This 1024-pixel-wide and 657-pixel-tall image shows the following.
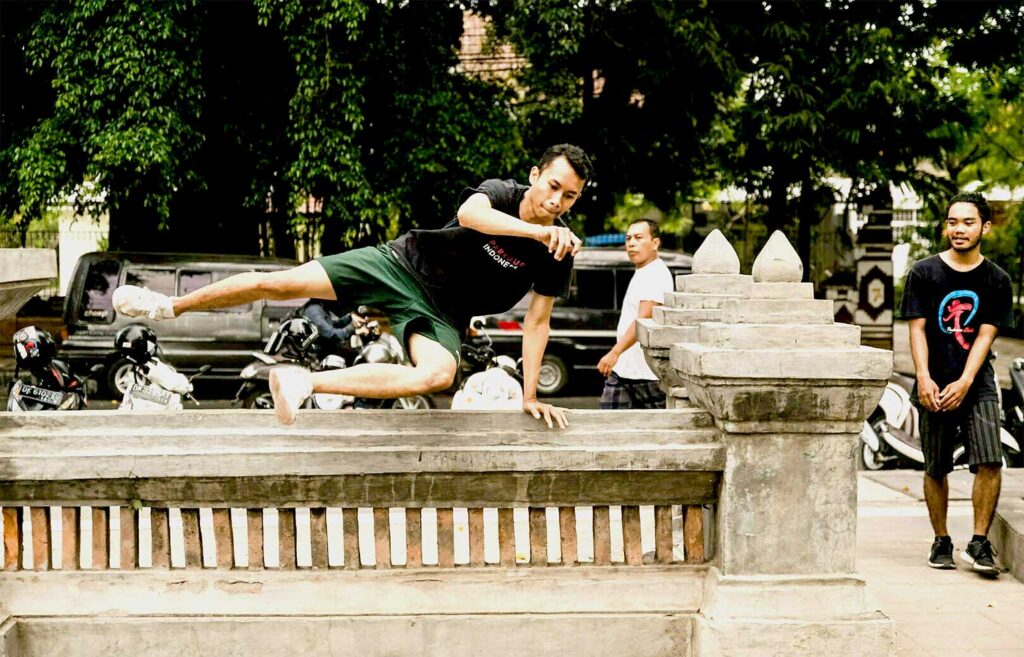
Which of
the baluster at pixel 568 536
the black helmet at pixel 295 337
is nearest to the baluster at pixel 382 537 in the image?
the baluster at pixel 568 536

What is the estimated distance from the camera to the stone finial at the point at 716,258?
505 cm

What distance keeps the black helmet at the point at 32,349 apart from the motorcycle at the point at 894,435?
6.66m

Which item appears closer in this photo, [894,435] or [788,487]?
[788,487]

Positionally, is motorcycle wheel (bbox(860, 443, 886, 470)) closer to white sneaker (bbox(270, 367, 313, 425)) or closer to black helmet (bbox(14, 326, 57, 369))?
white sneaker (bbox(270, 367, 313, 425))

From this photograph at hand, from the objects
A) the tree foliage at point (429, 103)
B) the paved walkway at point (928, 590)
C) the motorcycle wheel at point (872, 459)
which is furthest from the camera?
the tree foliage at point (429, 103)

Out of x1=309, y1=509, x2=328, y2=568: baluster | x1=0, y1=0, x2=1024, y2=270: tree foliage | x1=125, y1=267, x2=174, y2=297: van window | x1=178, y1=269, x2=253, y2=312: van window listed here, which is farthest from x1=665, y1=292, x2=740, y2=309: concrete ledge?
x1=125, y1=267, x2=174, y2=297: van window

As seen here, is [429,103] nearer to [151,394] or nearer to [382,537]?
[151,394]

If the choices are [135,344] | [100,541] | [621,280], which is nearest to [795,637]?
[100,541]

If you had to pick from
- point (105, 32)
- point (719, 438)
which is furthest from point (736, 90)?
point (719, 438)

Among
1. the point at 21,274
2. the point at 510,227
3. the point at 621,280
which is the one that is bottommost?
the point at 621,280

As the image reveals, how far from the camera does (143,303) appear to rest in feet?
12.6

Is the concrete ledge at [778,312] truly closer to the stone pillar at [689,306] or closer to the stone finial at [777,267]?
the stone finial at [777,267]

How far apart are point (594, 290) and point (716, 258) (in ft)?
29.8

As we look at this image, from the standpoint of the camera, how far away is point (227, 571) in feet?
11.4
